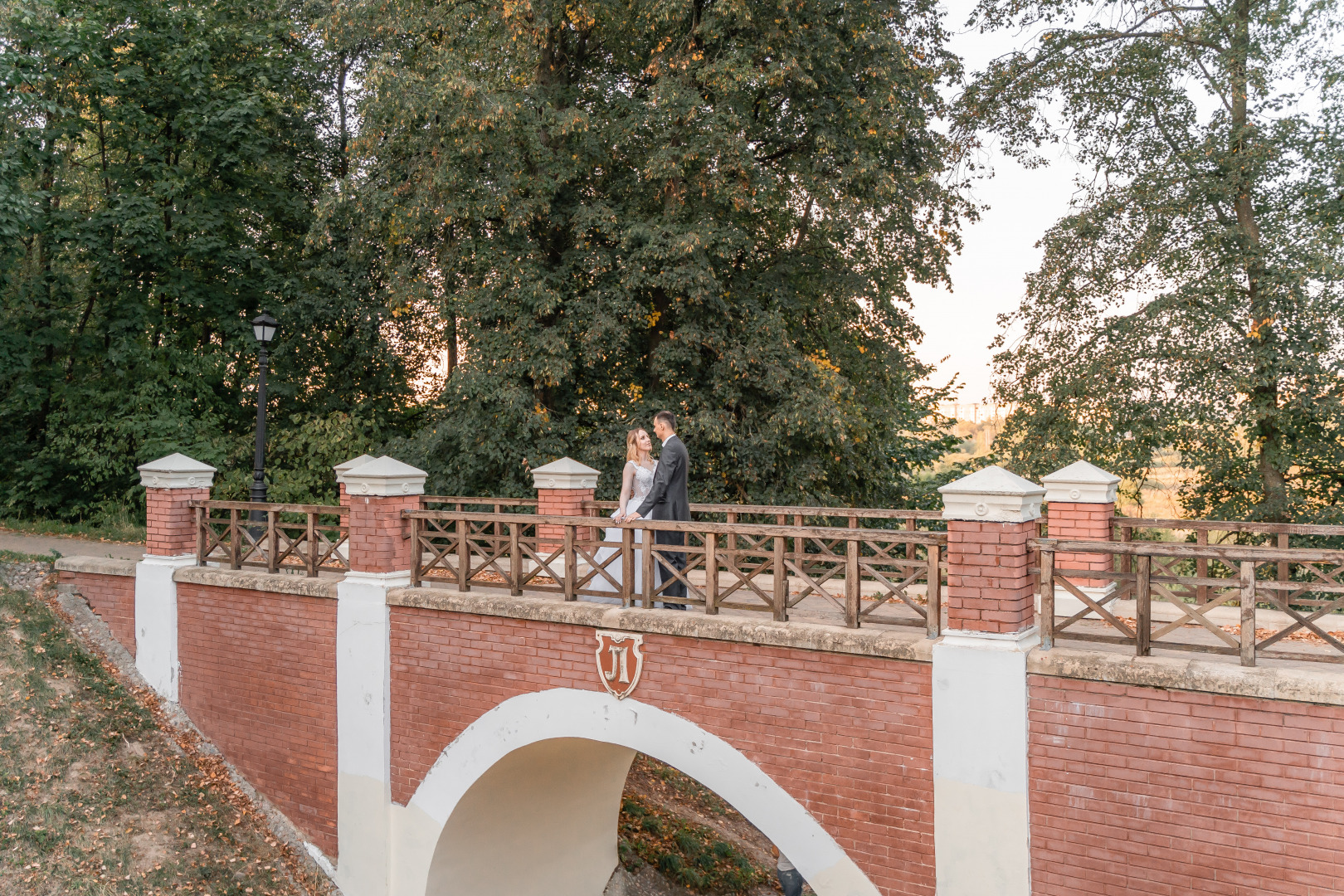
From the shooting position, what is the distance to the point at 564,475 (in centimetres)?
1043

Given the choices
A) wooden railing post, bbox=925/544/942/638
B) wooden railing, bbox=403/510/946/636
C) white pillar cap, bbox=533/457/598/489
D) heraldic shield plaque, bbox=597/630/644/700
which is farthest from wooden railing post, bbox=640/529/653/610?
white pillar cap, bbox=533/457/598/489

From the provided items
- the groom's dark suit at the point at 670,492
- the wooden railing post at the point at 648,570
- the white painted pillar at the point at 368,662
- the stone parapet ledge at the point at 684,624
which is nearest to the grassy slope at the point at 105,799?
the white painted pillar at the point at 368,662

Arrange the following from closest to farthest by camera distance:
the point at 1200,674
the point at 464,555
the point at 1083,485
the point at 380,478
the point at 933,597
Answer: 1. the point at 1200,674
2. the point at 933,597
3. the point at 1083,485
4. the point at 464,555
5. the point at 380,478

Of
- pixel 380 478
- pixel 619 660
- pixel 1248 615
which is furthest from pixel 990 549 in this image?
pixel 380 478

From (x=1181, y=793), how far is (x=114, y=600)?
36.0 ft

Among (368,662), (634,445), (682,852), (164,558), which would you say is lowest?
(682,852)

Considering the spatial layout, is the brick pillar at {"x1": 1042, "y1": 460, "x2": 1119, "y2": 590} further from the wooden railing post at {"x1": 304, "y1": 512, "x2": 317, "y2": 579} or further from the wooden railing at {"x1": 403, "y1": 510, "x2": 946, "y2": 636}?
the wooden railing post at {"x1": 304, "y1": 512, "x2": 317, "y2": 579}

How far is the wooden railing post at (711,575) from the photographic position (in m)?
6.76

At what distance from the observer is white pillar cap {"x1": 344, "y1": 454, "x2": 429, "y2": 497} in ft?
27.7

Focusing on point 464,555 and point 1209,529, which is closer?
point 1209,529

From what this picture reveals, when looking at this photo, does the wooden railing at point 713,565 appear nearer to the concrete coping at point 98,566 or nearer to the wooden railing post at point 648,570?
the wooden railing post at point 648,570

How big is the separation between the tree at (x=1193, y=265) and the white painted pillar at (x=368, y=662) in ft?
33.3

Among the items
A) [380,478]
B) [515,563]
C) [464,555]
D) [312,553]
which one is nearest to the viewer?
[515,563]

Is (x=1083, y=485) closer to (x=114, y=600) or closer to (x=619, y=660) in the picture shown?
(x=619, y=660)
